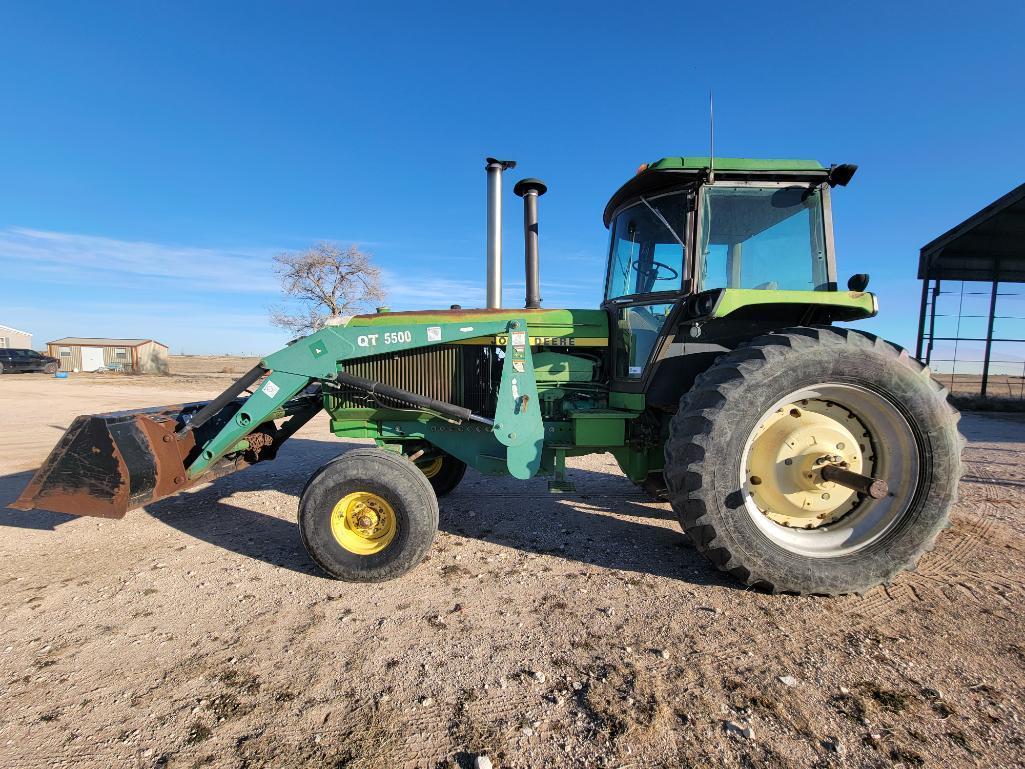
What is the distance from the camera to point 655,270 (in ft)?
11.0

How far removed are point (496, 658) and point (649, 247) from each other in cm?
271

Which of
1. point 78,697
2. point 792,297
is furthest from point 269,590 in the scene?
point 792,297

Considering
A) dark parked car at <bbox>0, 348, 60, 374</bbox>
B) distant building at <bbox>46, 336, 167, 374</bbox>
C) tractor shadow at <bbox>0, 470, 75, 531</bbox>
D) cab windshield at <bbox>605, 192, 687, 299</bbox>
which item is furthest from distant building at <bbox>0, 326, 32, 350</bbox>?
cab windshield at <bbox>605, 192, 687, 299</bbox>

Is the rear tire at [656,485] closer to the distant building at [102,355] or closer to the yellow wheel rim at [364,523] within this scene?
the yellow wheel rim at [364,523]

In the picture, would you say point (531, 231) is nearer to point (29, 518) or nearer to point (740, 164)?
point (740, 164)

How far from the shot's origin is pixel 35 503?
9.37ft

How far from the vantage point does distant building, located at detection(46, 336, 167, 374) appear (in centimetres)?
3136

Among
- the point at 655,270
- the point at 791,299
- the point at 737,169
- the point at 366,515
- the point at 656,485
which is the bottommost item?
the point at 656,485

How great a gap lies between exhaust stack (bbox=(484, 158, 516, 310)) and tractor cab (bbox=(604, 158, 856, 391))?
3.12 feet

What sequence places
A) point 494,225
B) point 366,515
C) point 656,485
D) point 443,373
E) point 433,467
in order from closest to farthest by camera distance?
point 366,515
point 443,373
point 494,225
point 656,485
point 433,467

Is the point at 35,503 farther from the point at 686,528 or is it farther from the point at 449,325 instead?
the point at 686,528

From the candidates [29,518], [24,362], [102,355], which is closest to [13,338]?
[102,355]

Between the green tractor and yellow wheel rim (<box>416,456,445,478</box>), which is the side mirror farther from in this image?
yellow wheel rim (<box>416,456,445,478</box>)

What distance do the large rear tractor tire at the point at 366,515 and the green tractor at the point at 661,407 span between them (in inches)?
0.5
